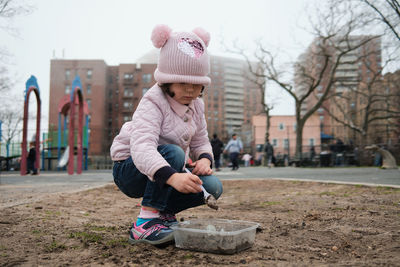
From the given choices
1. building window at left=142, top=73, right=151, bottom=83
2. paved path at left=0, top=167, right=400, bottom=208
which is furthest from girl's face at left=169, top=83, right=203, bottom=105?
building window at left=142, top=73, right=151, bottom=83

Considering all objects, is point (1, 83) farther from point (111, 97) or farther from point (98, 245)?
point (111, 97)

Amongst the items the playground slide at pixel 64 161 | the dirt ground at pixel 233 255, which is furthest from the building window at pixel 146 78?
the dirt ground at pixel 233 255

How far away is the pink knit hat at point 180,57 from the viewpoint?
181 centimetres

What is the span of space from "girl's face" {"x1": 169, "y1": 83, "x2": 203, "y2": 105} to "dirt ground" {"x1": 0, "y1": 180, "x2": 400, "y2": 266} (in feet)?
2.60

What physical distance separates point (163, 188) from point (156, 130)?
1.03ft

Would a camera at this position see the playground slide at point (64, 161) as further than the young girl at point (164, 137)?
Yes

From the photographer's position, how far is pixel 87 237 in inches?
71.9

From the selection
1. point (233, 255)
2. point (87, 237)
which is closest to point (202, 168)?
point (233, 255)

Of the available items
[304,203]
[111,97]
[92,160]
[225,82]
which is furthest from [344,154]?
[225,82]

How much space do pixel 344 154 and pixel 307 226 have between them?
1668 centimetres

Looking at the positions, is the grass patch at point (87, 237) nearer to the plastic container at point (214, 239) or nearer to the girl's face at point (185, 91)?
the plastic container at point (214, 239)

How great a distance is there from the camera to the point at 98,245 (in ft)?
5.49

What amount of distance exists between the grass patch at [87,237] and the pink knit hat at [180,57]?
0.91m

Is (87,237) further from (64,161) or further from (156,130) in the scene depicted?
(64,161)
